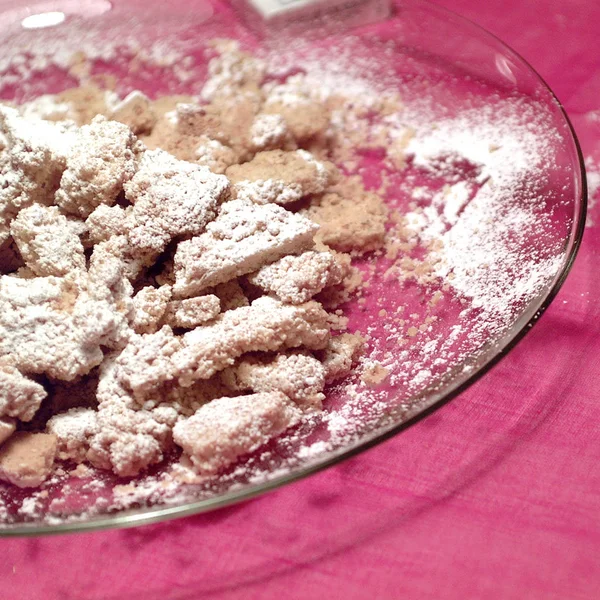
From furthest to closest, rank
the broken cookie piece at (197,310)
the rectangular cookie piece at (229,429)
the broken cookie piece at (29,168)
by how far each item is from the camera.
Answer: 1. the broken cookie piece at (29,168)
2. the broken cookie piece at (197,310)
3. the rectangular cookie piece at (229,429)

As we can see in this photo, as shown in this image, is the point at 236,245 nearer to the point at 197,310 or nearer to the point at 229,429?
the point at 197,310

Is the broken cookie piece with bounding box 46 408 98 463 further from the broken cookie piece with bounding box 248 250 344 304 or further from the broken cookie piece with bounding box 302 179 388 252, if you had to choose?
the broken cookie piece with bounding box 302 179 388 252

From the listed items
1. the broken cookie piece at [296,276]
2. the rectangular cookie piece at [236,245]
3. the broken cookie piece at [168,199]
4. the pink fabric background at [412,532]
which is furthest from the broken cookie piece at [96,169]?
the pink fabric background at [412,532]

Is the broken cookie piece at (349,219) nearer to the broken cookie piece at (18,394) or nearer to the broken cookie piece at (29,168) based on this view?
the broken cookie piece at (29,168)

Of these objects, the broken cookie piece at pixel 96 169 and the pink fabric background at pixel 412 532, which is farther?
the broken cookie piece at pixel 96 169

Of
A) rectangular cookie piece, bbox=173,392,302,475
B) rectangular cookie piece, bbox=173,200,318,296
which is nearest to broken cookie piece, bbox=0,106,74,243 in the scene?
rectangular cookie piece, bbox=173,200,318,296

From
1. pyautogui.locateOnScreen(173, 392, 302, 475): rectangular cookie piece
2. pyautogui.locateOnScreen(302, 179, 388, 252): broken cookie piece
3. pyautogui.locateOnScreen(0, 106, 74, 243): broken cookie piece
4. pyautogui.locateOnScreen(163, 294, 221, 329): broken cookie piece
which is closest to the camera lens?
pyautogui.locateOnScreen(173, 392, 302, 475): rectangular cookie piece

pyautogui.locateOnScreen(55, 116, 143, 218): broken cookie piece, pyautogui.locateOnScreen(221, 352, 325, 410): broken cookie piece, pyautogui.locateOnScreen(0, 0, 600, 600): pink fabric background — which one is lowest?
pyautogui.locateOnScreen(0, 0, 600, 600): pink fabric background
